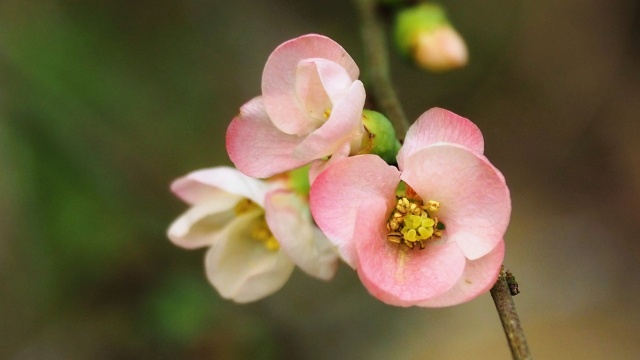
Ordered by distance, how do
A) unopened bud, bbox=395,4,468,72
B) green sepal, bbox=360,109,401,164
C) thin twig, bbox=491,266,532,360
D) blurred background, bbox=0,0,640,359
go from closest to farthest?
thin twig, bbox=491,266,532,360
green sepal, bbox=360,109,401,164
unopened bud, bbox=395,4,468,72
blurred background, bbox=0,0,640,359

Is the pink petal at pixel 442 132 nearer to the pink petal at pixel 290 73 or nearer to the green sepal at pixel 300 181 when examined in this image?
the pink petal at pixel 290 73

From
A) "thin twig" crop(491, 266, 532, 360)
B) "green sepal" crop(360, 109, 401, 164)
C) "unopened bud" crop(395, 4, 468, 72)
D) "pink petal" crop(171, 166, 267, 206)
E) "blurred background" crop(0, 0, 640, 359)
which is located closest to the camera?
"thin twig" crop(491, 266, 532, 360)

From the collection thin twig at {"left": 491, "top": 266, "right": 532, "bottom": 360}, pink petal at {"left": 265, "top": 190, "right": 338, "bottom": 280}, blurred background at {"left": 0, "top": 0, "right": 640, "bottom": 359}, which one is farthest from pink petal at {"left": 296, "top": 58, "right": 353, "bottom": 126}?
blurred background at {"left": 0, "top": 0, "right": 640, "bottom": 359}

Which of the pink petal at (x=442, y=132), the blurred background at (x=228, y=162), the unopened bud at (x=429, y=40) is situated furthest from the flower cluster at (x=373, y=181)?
the blurred background at (x=228, y=162)

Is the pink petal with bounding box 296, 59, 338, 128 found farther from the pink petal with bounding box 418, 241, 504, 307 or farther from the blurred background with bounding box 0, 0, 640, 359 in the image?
the blurred background with bounding box 0, 0, 640, 359

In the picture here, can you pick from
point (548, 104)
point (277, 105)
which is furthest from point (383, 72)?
point (548, 104)

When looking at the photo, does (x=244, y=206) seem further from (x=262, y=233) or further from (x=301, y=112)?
(x=301, y=112)
